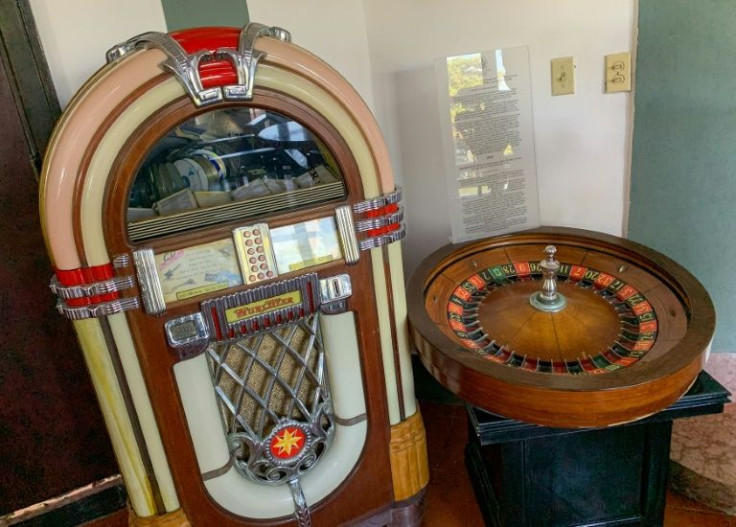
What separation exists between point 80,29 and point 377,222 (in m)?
0.90

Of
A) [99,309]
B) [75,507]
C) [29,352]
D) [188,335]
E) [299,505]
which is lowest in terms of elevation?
[75,507]

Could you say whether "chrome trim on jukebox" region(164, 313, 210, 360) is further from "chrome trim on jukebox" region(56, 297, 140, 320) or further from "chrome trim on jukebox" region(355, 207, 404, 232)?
"chrome trim on jukebox" region(355, 207, 404, 232)

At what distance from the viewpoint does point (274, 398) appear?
4.66 feet

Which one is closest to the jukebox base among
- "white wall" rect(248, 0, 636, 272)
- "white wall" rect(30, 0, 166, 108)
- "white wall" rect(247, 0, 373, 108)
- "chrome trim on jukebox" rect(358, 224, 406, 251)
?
"chrome trim on jukebox" rect(358, 224, 406, 251)

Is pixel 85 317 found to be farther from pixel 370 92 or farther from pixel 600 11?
pixel 600 11

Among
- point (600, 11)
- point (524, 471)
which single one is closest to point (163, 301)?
point (524, 471)

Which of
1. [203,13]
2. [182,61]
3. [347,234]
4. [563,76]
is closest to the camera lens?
[182,61]

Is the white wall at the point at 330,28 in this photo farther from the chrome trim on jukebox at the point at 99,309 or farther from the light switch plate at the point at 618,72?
the chrome trim on jukebox at the point at 99,309

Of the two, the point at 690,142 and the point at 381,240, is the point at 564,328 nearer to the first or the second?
the point at 381,240

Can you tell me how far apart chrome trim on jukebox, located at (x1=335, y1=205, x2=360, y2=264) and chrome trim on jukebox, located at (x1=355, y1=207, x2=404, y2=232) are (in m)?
0.02

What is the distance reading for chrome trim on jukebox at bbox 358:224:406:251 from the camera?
1361 millimetres

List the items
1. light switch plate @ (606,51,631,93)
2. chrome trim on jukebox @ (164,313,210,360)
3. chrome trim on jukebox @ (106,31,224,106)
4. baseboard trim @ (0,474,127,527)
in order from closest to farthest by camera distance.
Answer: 1. chrome trim on jukebox @ (106,31,224,106)
2. chrome trim on jukebox @ (164,313,210,360)
3. light switch plate @ (606,51,631,93)
4. baseboard trim @ (0,474,127,527)

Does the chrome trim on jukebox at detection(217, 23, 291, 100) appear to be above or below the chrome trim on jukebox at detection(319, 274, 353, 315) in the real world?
above

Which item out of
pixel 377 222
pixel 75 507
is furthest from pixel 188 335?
pixel 75 507
